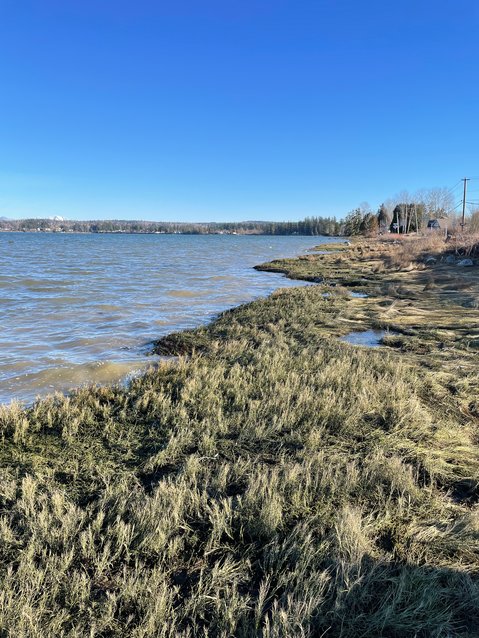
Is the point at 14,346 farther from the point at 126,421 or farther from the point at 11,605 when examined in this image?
the point at 11,605

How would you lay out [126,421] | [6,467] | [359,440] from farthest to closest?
[126,421], [359,440], [6,467]

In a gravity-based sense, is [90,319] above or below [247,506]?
below

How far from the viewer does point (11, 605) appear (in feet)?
8.12

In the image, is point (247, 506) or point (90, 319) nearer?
point (247, 506)

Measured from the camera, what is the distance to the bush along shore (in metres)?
2.59

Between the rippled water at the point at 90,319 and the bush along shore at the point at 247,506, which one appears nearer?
the bush along shore at the point at 247,506

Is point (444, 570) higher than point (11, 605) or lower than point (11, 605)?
lower

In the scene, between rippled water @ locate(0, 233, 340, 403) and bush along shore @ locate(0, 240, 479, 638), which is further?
rippled water @ locate(0, 233, 340, 403)

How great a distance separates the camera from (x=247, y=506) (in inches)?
140

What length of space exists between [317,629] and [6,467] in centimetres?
355

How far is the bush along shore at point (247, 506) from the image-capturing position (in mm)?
2588

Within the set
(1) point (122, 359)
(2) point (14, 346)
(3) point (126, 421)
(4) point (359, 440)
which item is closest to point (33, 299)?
(2) point (14, 346)

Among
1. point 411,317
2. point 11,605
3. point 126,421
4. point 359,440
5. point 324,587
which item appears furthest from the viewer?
point 411,317

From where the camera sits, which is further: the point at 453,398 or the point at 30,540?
the point at 453,398
